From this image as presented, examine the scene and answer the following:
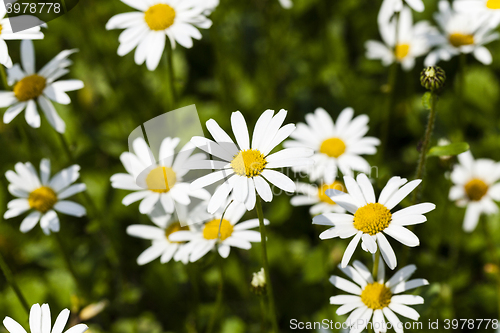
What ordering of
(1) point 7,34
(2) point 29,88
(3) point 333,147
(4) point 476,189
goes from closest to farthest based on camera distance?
(1) point 7,34, (2) point 29,88, (3) point 333,147, (4) point 476,189

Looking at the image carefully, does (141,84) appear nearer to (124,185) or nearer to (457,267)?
(124,185)

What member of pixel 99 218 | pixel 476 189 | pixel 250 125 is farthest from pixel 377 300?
pixel 250 125

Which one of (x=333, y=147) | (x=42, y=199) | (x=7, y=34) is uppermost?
(x=7, y=34)

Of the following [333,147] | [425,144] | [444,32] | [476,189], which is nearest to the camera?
[425,144]

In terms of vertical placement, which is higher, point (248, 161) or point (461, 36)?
point (461, 36)

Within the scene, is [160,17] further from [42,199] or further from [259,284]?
[259,284]

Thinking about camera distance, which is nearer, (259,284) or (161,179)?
(259,284)

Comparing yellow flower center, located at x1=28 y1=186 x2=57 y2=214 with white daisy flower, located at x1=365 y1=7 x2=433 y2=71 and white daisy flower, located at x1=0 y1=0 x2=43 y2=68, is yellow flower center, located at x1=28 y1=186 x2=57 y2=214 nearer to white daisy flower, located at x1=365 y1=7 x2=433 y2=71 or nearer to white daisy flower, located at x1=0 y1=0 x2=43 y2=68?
white daisy flower, located at x1=0 y1=0 x2=43 y2=68
